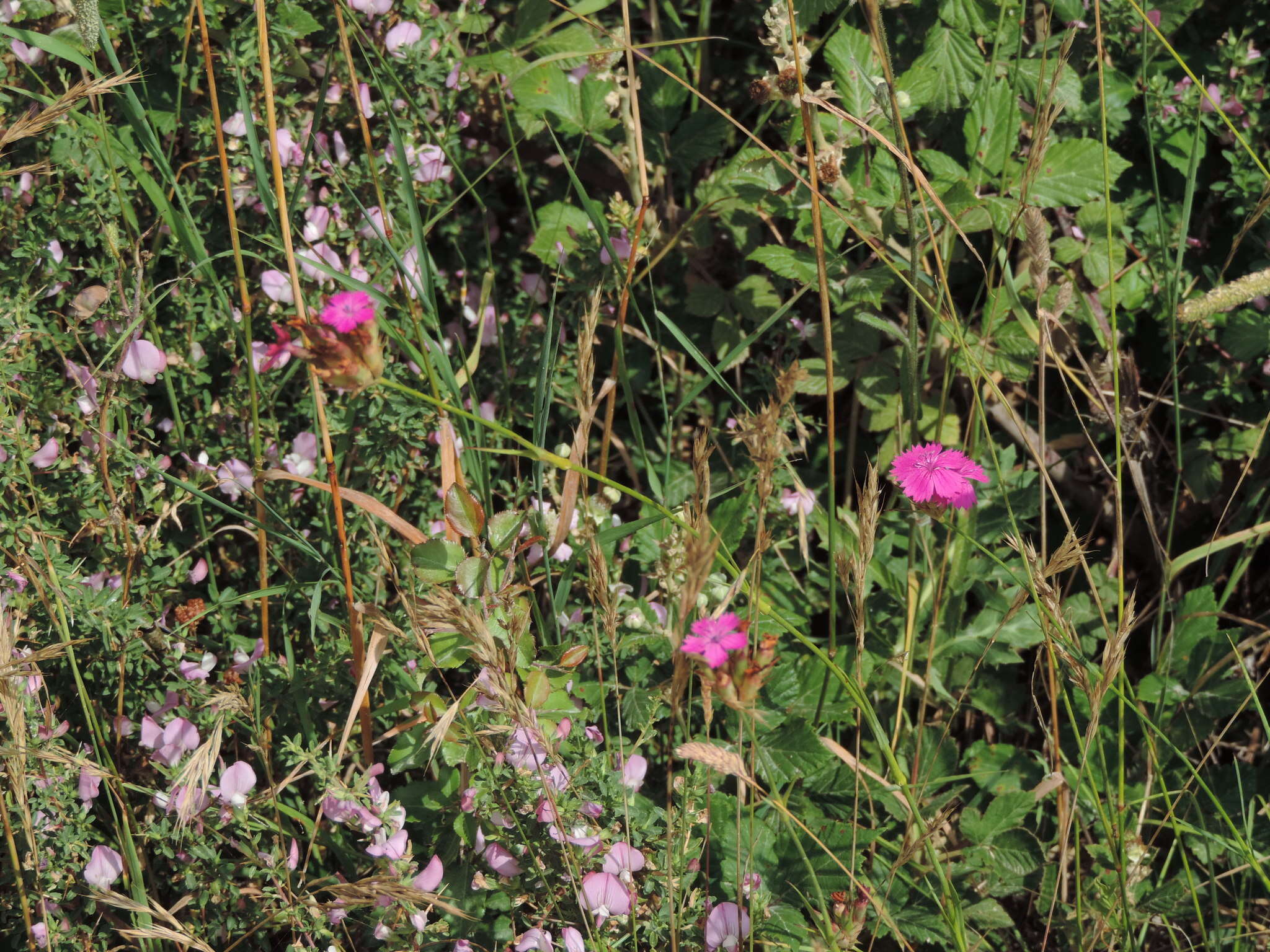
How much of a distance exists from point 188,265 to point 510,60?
72cm

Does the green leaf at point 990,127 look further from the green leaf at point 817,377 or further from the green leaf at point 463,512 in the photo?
the green leaf at point 463,512

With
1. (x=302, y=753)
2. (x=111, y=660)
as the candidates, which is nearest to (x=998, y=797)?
(x=302, y=753)

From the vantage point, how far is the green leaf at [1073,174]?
5.95ft

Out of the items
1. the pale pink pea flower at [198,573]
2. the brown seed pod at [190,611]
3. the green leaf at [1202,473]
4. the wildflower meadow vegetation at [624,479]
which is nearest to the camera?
the wildflower meadow vegetation at [624,479]

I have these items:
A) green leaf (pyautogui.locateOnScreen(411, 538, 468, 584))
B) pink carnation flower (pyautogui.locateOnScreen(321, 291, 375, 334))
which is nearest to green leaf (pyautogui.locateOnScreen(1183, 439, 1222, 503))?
green leaf (pyautogui.locateOnScreen(411, 538, 468, 584))

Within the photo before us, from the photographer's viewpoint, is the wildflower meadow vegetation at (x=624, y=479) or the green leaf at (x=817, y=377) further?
the green leaf at (x=817, y=377)

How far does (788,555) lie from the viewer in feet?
6.99

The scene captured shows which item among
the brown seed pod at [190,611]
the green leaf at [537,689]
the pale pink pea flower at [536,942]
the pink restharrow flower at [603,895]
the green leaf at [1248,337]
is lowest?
the pale pink pea flower at [536,942]

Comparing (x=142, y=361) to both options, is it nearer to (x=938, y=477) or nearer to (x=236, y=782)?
(x=236, y=782)

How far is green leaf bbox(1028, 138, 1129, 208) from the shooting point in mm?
1814

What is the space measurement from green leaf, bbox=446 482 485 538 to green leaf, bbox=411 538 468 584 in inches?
1.3

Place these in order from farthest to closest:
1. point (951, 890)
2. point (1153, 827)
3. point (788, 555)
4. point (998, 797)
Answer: point (788, 555) → point (1153, 827) → point (998, 797) → point (951, 890)

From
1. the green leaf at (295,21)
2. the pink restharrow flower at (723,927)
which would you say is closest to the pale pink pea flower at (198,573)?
the green leaf at (295,21)

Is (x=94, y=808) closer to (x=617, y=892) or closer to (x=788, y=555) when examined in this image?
(x=617, y=892)
